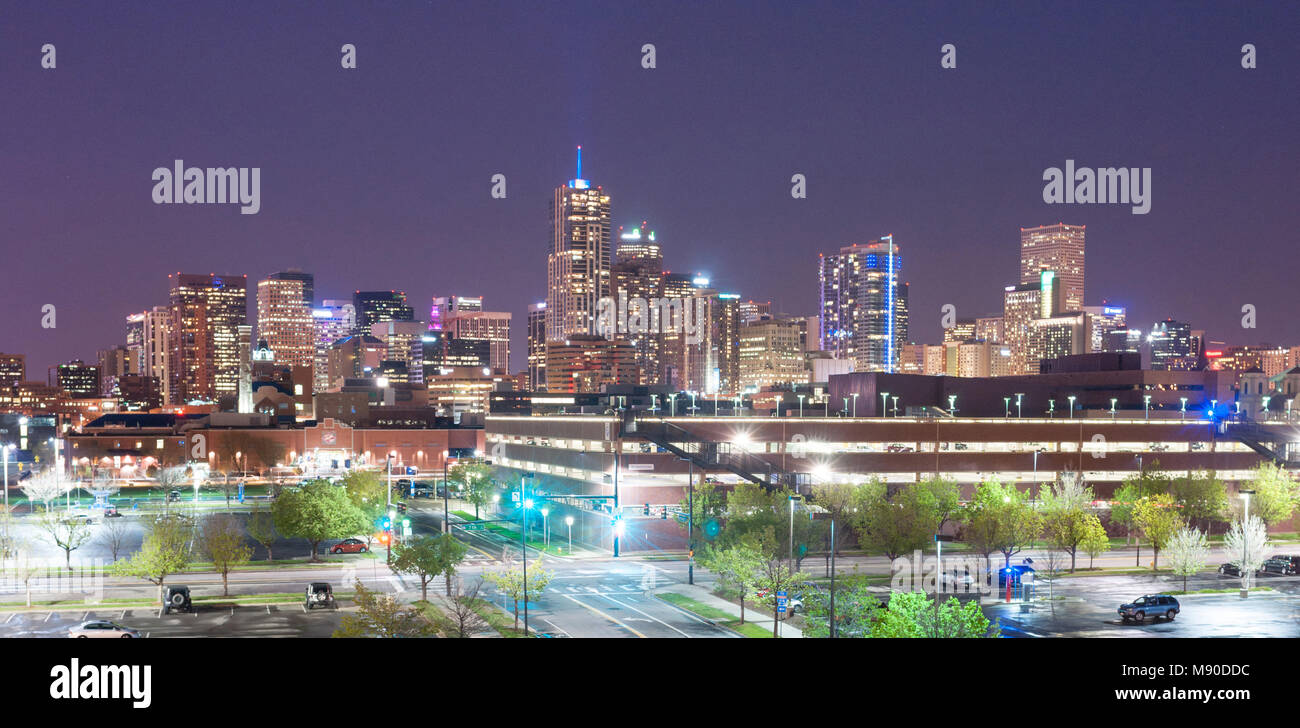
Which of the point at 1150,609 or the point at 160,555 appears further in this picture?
the point at 160,555

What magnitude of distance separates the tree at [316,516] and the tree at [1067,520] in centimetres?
3603

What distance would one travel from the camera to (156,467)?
4186 inches

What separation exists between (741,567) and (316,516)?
25266mm

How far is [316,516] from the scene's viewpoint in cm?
5088

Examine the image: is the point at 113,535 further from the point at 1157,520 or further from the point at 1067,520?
the point at 1157,520

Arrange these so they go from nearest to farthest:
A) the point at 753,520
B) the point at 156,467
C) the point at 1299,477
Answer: the point at 753,520, the point at 1299,477, the point at 156,467

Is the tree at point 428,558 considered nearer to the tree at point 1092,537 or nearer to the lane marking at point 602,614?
the lane marking at point 602,614

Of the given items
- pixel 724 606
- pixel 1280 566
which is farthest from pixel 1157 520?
pixel 724 606

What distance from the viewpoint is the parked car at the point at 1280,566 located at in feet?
158

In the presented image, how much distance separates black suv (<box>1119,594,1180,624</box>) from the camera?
36031 millimetres

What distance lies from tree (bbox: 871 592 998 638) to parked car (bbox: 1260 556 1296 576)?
33.2 metres
